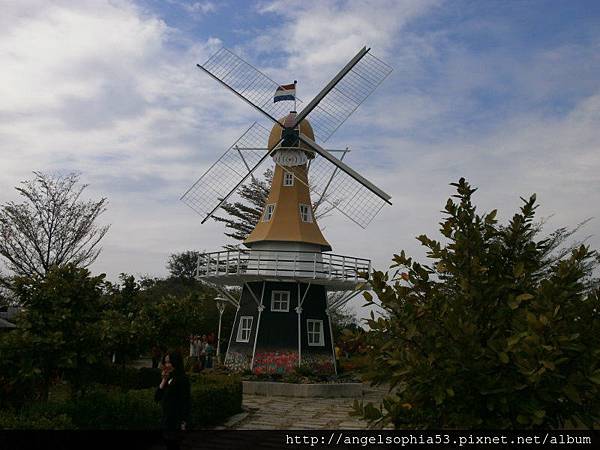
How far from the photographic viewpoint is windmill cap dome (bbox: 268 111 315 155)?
22.4m

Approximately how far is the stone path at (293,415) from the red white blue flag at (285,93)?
40.0 ft

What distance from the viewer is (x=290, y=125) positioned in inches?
877

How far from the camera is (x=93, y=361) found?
8219mm

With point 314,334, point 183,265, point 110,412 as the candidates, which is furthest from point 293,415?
point 183,265

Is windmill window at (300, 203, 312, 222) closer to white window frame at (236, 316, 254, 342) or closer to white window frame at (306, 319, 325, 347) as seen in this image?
white window frame at (306, 319, 325, 347)

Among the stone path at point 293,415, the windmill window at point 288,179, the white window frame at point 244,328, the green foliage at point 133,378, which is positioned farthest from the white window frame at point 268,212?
the green foliage at point 133,378

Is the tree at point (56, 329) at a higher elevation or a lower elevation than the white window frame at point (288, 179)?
lower

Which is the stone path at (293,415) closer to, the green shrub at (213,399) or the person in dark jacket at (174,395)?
the green shrub at (213,399)

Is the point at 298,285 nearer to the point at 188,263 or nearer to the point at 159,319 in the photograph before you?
the point at 159,319

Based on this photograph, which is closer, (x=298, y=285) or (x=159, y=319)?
(x=159, y=319)

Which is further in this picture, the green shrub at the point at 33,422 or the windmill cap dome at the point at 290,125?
the windmill cap dome at the point at 290,125

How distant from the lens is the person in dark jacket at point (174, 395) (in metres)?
7.17

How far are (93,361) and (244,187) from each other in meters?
32.8

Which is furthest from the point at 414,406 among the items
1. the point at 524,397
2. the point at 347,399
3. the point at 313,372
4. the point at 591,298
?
the point at 313,372
